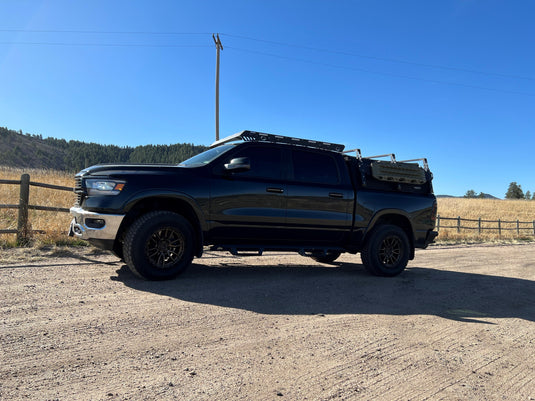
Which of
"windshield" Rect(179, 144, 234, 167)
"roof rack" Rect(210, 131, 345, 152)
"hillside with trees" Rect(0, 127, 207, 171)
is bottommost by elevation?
"windshield" Rect(179, 144, 234, 167)

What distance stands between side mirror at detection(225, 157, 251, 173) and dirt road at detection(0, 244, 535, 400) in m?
1.53

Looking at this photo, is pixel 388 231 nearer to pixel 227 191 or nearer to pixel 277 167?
pixel 277 167

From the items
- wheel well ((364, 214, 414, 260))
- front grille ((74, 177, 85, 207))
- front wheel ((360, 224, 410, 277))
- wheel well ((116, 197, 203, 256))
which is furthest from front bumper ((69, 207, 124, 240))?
wheel well ((364, 214, 414, 260))

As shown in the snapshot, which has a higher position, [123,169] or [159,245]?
[123,169]

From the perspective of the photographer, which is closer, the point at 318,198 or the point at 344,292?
the point at 344,292

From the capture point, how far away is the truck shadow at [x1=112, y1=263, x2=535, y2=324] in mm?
3738

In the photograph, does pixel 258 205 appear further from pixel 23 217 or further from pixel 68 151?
pixel 68 151

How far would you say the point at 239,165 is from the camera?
4559mm

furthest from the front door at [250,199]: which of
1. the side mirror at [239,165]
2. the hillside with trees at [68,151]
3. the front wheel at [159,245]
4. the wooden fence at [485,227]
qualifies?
the hillside with trees at [68,151]

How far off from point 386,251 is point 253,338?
12.6 feet

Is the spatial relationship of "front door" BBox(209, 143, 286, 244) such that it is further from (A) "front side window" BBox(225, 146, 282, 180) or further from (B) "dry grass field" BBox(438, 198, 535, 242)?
(B) "dry grass field" BBox(438, 198, 535, 242)

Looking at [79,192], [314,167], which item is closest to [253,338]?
[79,192]

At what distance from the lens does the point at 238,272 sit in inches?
213

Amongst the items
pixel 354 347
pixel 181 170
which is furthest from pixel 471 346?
pixel 181 170
